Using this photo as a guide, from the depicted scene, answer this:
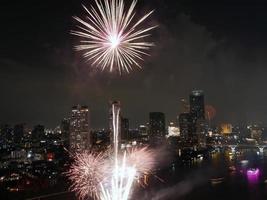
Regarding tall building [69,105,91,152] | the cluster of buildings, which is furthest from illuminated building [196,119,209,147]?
tall building [69,105,91,152]

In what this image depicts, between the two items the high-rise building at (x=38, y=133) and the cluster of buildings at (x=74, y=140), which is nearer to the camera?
the cluster of buildings at (x=74, y=140)

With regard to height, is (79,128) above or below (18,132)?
below

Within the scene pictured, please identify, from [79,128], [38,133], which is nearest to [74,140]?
[79,128]

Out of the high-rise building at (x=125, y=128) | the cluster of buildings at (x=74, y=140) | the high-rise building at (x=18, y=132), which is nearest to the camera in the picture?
the cluster of buildings at (x=74, y=140)

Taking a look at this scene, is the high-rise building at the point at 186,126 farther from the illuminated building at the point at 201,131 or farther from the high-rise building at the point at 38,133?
the high-rise building at the point at 38,133

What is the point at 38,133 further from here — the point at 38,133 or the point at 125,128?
the point at 125,128

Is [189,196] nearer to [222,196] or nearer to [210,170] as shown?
[222,196]

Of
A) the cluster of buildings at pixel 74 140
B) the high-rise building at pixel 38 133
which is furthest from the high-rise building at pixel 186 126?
the high-rise building at pixel 38 133

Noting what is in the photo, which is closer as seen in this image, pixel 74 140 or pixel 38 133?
pixel 74 140

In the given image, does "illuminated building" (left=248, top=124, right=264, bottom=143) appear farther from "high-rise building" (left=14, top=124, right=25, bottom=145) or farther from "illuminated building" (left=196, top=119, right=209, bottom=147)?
"high-rise building" (left=14, top=124, right=25, bottom=145)

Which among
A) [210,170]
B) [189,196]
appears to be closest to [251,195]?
[189,196]
